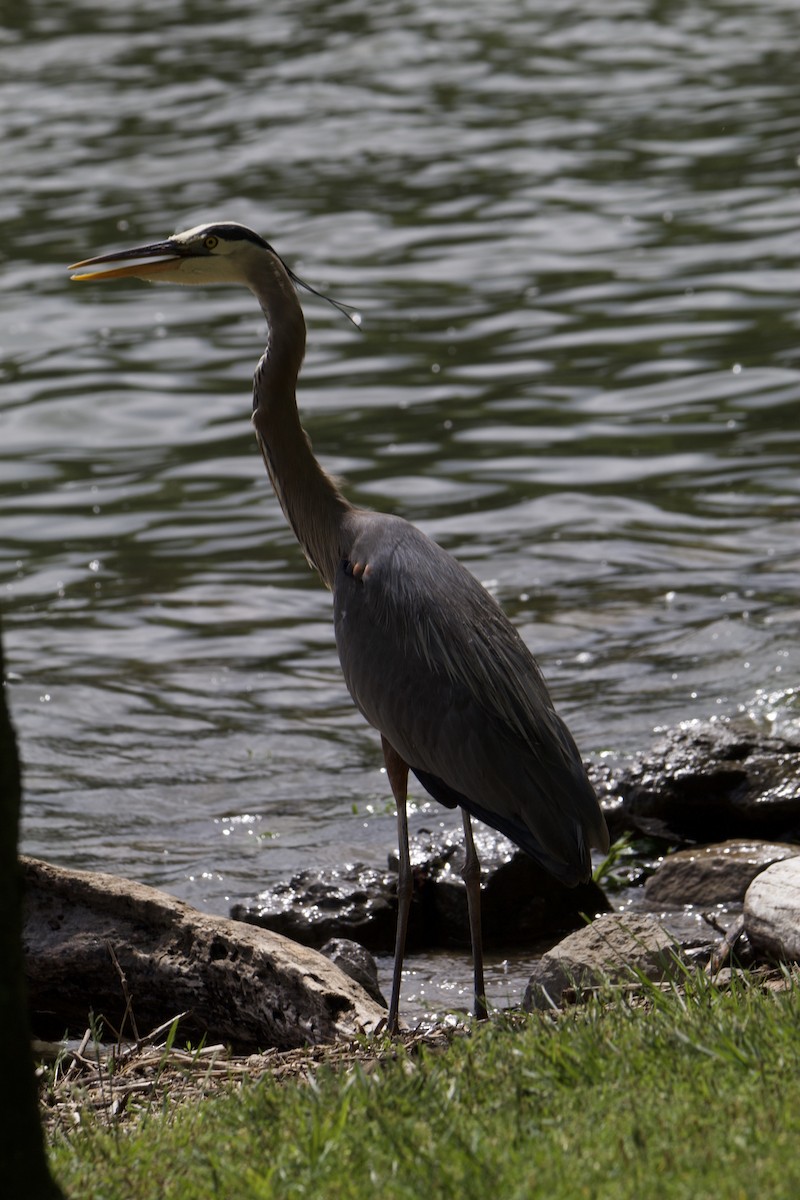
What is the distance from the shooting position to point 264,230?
18438mm

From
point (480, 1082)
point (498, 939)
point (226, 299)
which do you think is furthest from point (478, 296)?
point (480, 1082)

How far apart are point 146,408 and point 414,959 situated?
8816 mm

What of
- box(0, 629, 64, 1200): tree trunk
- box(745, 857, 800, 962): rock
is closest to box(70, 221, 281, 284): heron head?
box(745, 857, 800, 962): rock

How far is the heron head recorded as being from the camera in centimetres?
650

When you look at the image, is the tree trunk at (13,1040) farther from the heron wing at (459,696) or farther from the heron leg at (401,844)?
the heron leg at (401,844)

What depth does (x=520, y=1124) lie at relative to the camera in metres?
3.59

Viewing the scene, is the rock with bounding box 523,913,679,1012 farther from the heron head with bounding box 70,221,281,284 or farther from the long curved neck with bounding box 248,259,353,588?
the heron head with bounding box 70,221,281,284

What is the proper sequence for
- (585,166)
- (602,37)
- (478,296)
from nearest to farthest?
(478,296) → (585,166) → (602,37)

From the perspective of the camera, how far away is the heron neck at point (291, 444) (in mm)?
6371

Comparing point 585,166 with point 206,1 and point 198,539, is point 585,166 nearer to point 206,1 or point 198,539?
point 198,539

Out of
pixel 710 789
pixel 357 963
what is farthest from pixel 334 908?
pixel 710 789

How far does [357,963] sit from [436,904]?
814mm

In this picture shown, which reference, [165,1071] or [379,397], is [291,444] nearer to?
[165,1071]

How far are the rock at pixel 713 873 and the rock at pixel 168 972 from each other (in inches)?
66.0
